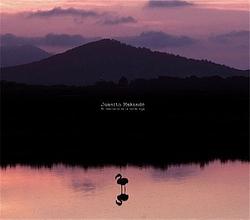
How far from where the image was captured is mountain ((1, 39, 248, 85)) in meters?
148

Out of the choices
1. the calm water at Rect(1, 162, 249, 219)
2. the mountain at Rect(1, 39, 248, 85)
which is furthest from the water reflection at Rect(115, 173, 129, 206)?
the mountain at Rect(1, 39, 248, 85)

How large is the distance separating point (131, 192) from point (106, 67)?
14200 cm

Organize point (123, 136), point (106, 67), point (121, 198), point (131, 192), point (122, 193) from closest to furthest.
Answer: point (121, 198) < point (122, 193) < point (131, 192) < point (123, 136) < point (106, 67)

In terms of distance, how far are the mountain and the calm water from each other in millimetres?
117616

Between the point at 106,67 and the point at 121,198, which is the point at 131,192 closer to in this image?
the point at 121,198

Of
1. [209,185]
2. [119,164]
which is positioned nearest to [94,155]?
[119,164]

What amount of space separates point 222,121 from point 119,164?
50.3 ft

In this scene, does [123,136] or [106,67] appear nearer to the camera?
[123,136]

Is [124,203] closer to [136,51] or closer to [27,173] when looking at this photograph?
[27,173]

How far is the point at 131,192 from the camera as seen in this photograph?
19.4 m

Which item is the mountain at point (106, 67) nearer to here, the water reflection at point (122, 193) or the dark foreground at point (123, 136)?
the dark foreground at point (123, 136)

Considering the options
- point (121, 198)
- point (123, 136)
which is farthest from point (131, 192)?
point (123, 136)

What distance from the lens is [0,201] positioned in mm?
18188

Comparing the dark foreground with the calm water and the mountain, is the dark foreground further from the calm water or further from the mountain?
the mountain
